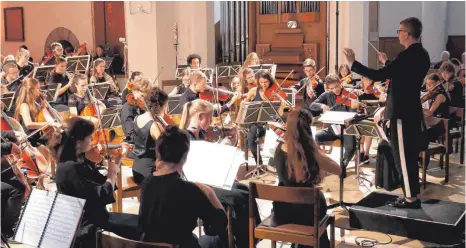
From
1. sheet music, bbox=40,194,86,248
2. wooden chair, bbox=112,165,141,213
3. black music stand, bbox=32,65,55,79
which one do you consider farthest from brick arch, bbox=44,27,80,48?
sheet music, bbox=40,194,86,248

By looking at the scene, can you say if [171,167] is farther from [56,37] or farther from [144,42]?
[56,37]

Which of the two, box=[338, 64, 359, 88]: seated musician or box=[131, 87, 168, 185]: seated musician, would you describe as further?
box=[338, 64, 359, 88]: seated musician

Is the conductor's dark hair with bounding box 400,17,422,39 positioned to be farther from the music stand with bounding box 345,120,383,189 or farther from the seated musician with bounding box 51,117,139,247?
the seated musician with bounding box 51,117,139,247

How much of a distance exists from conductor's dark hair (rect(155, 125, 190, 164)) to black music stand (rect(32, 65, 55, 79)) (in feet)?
13.6

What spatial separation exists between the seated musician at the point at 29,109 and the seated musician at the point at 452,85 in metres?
4.37

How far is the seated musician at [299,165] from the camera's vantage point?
313 centimetres

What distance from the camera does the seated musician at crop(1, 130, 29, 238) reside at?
12.1 ft

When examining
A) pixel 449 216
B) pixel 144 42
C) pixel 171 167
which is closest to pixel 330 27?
pixel 144 42

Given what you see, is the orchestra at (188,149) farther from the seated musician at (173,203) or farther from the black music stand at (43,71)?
the black music stand at (43,71)

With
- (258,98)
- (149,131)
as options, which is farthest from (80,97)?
(149,131)

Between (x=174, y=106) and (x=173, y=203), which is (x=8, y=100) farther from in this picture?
(x=173, y=203)

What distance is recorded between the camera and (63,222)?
2.64 m

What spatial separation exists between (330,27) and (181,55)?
2.52 metres

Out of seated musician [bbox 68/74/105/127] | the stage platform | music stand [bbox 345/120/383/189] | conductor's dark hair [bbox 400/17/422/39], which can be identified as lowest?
the stage platform
